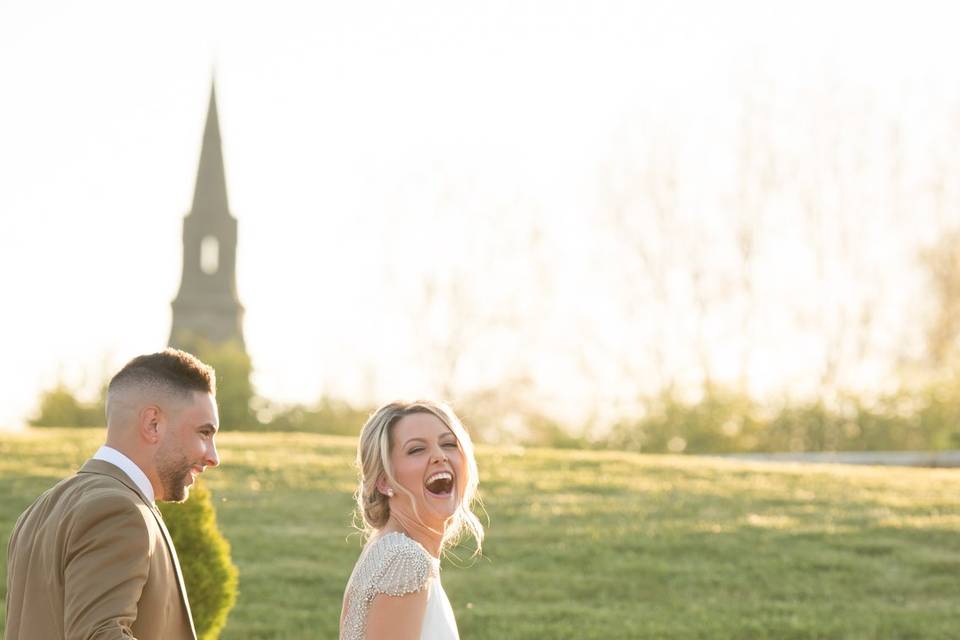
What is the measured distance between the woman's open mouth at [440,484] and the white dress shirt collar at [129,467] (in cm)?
89

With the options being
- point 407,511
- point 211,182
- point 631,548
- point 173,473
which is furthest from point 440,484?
point 211,182

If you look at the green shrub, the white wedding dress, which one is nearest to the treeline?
the green shrub

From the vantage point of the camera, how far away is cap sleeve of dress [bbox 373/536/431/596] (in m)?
4.14

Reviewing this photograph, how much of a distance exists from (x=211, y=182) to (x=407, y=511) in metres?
67.2

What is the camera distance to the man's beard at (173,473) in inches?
158

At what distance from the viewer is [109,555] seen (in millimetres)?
3725

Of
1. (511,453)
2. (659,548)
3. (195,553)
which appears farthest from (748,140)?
(195,553)

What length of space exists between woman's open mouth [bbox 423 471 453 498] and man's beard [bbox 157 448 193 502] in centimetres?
78

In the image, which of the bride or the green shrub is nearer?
the bride

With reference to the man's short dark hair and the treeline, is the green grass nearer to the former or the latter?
the man's short dark hair

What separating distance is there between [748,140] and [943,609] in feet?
92.8

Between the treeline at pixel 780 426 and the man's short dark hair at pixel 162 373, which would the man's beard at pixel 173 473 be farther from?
the treeline at pixel 780 426

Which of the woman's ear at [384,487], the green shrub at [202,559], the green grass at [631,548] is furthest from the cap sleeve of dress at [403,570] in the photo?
the green grass at [631,548]

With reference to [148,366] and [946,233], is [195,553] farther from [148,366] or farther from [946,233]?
[946,233]
